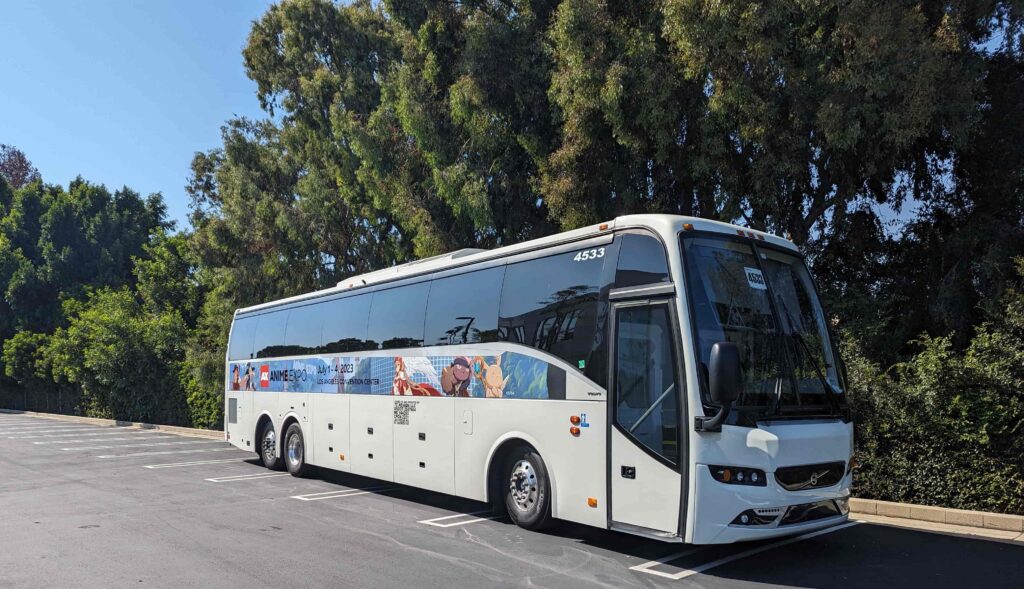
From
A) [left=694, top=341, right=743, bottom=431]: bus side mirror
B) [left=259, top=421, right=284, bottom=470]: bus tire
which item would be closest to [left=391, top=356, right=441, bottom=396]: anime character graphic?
[left=694, top=341, right=743, bottom=431]: bus side mirror

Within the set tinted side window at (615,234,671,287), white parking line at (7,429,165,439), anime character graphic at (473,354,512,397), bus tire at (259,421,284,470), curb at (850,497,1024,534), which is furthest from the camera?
white parking line at (7,429,165,439)

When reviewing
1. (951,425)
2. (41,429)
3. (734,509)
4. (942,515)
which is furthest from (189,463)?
(41,429)

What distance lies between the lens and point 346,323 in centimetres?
1255

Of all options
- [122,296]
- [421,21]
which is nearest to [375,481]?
[421,21]

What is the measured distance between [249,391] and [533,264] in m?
9.91

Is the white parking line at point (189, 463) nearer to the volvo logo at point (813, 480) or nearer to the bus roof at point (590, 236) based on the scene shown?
the bus roof at point (590, 236)

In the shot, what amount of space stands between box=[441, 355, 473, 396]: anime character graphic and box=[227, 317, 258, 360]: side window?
794 cm

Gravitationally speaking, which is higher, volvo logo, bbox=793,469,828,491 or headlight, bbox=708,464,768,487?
headlight, bbox=708,464,768,487

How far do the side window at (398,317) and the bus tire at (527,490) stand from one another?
2547mm

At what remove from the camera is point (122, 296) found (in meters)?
36.8

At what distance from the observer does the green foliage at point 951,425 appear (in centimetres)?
923

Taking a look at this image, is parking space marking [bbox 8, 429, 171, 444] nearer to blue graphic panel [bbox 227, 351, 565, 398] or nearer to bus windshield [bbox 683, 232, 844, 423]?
blue graphic panel [bbox 227, 351, 565, 398]

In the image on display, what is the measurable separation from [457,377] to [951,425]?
668 cm

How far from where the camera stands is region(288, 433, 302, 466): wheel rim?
45.6 ft
